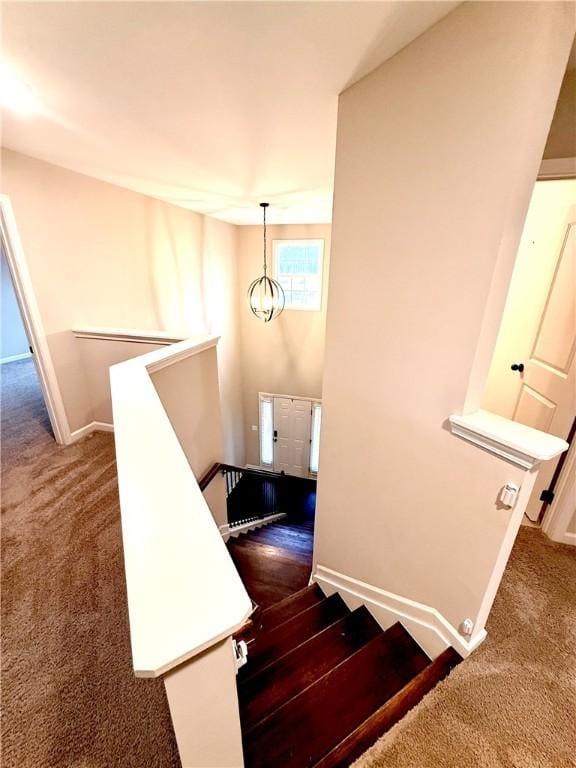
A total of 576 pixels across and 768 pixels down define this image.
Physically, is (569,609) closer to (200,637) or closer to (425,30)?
(200,637)

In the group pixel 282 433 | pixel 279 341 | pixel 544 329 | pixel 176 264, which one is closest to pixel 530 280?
pixel 544 329

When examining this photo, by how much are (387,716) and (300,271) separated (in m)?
5.73

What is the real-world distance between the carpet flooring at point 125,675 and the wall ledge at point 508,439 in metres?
0.99

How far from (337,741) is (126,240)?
413cm

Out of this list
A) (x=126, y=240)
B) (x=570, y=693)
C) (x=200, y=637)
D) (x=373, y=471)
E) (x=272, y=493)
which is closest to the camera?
(x=200, y=637)

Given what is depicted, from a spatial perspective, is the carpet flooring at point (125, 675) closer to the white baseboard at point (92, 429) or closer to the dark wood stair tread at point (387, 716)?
the dark wood stair tread at point (387, 716)

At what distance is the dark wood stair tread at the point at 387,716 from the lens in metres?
1.08

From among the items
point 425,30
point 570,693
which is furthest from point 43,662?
point 425,30

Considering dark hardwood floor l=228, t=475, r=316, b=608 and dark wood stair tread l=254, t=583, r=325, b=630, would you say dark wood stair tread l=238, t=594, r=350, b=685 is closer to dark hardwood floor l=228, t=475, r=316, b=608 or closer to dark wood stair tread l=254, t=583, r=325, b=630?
dark wood stair tread l=254, t=583, r=325, b=630

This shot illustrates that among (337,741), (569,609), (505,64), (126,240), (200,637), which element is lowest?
(337,741)

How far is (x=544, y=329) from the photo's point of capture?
79.4 inches

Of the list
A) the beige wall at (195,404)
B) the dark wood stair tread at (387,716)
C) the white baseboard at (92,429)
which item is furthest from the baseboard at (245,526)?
the dark wood stair tread at (387,716)

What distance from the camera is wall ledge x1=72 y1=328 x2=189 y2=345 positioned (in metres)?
2.74

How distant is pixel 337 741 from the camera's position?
124 cm
